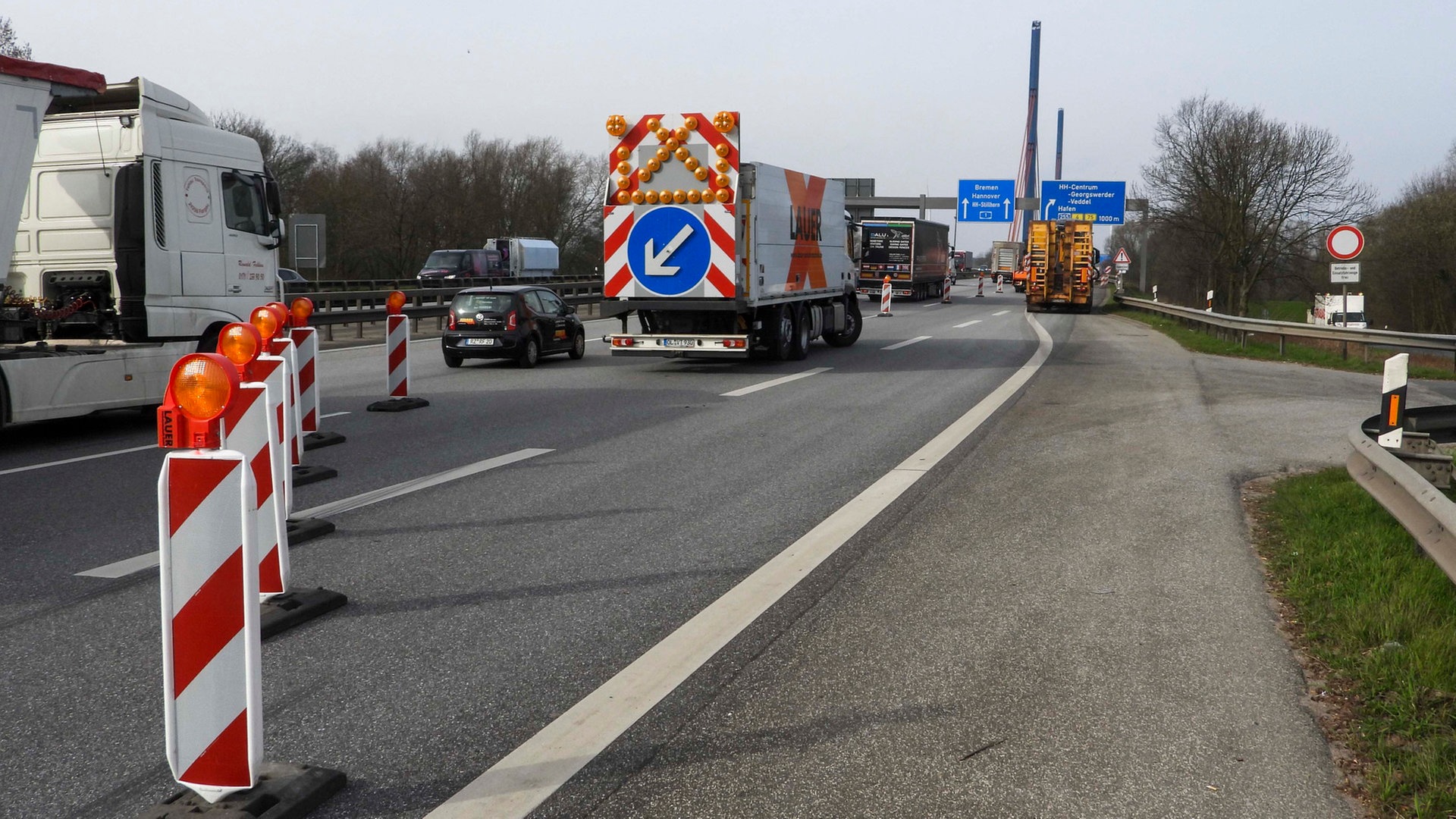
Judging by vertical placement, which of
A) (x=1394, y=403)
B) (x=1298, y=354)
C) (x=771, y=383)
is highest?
(x=1394, y=403)

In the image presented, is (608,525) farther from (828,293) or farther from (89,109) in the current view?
(828,293)

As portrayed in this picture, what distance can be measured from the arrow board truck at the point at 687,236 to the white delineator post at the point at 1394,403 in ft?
34.7

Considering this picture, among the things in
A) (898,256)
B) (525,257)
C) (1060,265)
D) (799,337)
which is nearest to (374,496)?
(799,337)

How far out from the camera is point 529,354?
61.3 ft

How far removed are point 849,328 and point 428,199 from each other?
5062cm

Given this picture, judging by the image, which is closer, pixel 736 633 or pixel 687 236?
pixel 736 633

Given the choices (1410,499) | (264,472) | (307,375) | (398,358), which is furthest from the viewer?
(398,358)

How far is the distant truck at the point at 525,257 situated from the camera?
50.5m

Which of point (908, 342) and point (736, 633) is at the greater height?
point (908, 342)

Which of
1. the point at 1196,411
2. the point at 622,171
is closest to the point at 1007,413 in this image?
the point at 1196,411

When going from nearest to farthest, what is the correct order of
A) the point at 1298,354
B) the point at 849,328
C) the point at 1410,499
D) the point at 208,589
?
1. the point at 208,589
2. the point at 1410,499
3. the point at 1298,354
4. the point at 849,328

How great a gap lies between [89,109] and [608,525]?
7682mm

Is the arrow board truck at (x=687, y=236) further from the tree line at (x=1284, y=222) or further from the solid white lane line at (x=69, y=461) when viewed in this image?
the tree line at (x=1284, y=222)

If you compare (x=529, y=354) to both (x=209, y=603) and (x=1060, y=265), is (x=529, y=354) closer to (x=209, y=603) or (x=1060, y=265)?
(x=209, y=603)
